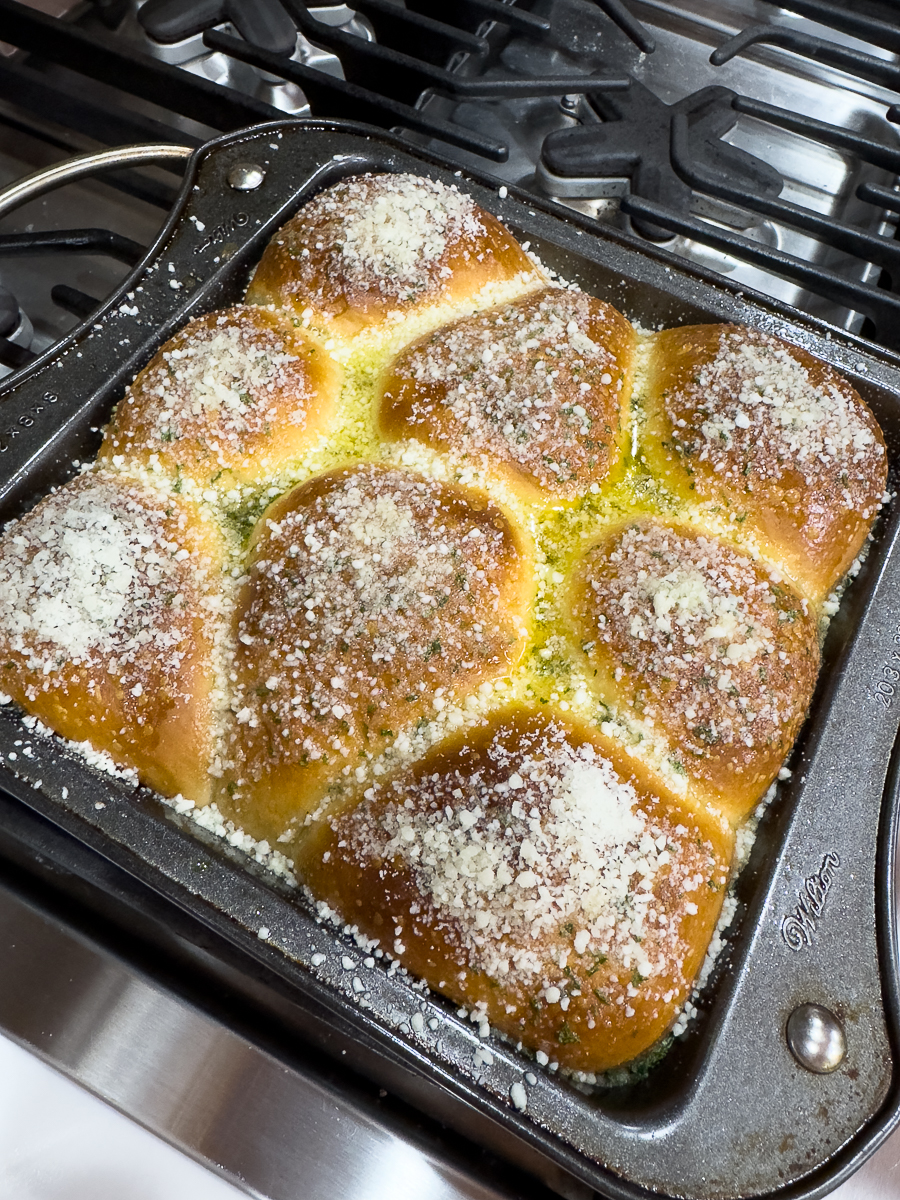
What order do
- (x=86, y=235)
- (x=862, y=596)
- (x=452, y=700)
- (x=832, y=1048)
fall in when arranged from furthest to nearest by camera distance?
(x=86, y=235) → (x=862, y=596) → (x=452, y=700) → (x=832, y=1048)

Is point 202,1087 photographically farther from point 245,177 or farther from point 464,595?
point 245,177

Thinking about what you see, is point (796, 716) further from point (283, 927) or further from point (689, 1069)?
point (283, 927)

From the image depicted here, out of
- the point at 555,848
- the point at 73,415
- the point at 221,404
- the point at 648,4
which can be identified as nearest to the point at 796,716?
the point at 555,848

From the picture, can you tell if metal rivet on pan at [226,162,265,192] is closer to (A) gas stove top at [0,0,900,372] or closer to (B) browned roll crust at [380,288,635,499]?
(A) gas stove top at [0,0,900,372]

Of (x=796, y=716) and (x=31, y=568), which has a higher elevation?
(x=796, y=716)

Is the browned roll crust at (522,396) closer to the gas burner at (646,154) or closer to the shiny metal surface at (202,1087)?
the gas burner at (646,154)

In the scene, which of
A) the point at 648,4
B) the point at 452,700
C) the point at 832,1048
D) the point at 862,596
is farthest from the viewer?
the point at 648,4

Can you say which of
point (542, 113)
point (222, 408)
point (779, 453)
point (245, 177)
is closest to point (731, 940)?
point (779, 453)

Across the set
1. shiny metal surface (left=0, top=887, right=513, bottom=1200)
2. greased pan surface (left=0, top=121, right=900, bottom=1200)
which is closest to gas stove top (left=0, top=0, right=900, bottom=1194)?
greased pan surface (left=0, top=121, right=900, bottom=1200)
